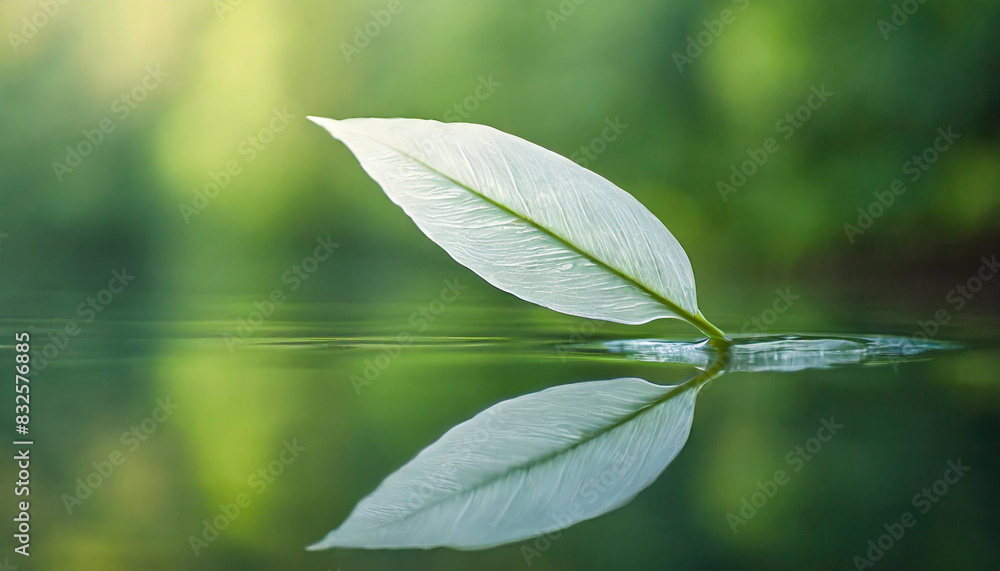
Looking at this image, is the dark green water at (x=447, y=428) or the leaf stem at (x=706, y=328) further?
the leaf stem at (x=706, y=328)

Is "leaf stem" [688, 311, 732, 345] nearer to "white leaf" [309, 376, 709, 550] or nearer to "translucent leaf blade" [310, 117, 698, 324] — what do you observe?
"translucent leaf blade" [310, 117, 698, 324]

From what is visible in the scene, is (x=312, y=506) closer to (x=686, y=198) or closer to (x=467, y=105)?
(x=686, y=198)

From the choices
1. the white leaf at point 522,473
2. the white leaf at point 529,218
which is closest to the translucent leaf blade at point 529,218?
the white leaf at point 529,218

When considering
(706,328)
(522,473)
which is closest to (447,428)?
→ (522,473)

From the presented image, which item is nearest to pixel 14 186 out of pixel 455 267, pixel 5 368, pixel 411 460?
pixel 455 267

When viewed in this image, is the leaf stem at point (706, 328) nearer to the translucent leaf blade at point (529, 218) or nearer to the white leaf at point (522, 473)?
the translucent leaf blade at point (529, 218)

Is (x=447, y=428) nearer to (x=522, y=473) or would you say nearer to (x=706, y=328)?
(x=522, y=473)
